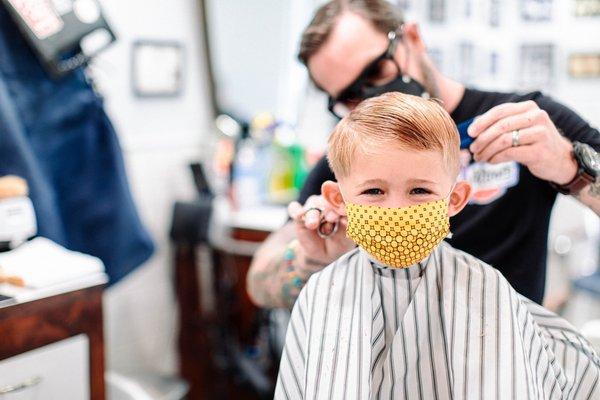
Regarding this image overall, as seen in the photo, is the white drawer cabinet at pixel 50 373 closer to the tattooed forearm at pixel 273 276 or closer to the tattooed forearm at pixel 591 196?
the tattooed forearm at pixel 273 276

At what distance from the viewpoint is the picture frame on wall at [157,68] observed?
236cm

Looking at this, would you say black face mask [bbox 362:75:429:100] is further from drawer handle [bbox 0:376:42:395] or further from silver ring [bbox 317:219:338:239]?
drawer handle [bbox 0:376:42:395]

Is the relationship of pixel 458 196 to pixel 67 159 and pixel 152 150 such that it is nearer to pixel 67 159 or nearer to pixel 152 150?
pixel 67 159

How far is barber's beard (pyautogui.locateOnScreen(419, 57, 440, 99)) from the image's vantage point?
4.11ft

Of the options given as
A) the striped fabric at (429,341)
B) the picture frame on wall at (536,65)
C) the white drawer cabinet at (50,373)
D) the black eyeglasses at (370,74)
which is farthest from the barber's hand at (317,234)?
the picture frame on wall at (536,65)

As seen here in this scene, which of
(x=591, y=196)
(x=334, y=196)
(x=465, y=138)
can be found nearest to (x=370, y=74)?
(x=465, y=138)

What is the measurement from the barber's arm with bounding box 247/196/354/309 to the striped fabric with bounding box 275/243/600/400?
120mm

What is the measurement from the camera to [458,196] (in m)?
0.87

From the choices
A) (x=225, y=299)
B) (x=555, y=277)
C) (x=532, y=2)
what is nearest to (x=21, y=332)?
(x=225, y=299)

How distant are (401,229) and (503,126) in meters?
0.34

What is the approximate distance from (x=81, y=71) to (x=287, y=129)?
1320 mm

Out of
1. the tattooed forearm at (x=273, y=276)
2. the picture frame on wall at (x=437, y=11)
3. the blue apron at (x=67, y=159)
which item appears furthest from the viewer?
the picture frame on wall at (x=437, y=11)

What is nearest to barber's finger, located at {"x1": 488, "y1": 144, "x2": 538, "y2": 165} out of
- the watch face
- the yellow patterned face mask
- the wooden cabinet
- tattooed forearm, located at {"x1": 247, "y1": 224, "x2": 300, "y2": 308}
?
the watch face

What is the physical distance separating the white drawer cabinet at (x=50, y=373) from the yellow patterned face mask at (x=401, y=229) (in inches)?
27.5
